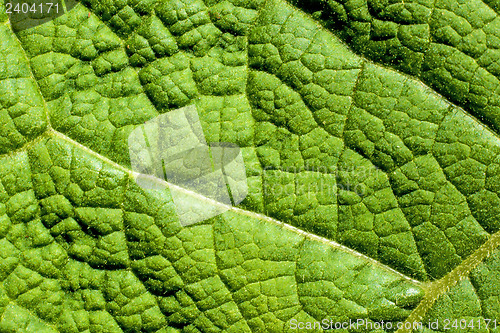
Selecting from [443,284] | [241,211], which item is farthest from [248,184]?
[443,284]

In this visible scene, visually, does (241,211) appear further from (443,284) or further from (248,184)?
(443,284)

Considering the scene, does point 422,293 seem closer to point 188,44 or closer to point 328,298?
point 328,298

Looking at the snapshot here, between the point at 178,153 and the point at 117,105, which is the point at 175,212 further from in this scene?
the point at 117,105

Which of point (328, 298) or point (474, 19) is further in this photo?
point (328, 298)

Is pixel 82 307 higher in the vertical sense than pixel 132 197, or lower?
lower

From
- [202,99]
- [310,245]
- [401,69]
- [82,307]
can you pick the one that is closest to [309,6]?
[401,69]

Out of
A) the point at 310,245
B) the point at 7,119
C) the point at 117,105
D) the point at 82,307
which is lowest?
the point at 82,307
